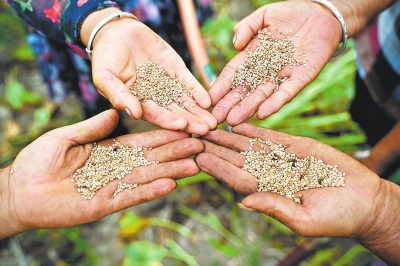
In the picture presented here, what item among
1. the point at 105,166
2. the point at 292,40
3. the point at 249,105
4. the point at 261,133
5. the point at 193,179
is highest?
the point at 292,40

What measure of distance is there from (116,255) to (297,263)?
112cm

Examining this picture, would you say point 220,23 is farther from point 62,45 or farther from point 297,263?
point 297,263

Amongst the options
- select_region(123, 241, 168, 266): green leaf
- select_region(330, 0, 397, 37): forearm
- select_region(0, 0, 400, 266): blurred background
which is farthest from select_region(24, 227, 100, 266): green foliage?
select_region(330, 0, 397, 37): forearm

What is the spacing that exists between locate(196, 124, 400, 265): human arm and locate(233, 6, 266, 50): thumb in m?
0.61

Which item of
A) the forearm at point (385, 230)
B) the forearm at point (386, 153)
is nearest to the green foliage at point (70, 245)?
the forearm at point (385, 230)

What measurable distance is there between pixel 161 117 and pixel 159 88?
0.21 metres

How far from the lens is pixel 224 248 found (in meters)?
2.13

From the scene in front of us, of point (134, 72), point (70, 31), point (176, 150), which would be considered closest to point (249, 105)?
point (176, 150)

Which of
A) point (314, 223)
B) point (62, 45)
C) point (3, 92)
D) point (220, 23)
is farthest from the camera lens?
point (220, 23)

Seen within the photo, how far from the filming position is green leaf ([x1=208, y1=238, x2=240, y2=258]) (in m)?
2.11

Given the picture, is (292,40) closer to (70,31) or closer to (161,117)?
(161,117)

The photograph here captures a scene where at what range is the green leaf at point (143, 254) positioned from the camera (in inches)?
81.6

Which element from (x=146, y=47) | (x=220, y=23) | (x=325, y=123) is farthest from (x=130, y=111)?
(x=220, y=23)

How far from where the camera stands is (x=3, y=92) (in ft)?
9.34
